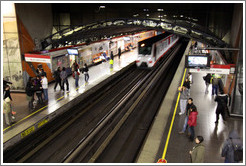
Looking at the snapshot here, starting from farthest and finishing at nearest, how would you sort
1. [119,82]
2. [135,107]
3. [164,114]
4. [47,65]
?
1. [119,82]
2. [47,65]
3. [135,107]
4. [164,114]

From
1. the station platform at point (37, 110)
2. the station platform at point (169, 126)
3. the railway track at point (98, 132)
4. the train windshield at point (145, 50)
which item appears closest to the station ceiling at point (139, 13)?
the station platform at point (37, 110)

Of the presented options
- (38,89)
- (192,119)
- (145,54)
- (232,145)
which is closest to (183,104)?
(192,119)

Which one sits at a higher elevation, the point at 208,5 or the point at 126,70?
the point at 208,5

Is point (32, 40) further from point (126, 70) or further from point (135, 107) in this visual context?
point (126, 70)

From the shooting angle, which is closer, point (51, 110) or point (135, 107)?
point (51, 110)

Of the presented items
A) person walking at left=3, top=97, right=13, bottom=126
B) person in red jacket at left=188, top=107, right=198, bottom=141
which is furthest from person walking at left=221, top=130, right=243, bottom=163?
person walking at left=3, top=97, right=13, bottom=126

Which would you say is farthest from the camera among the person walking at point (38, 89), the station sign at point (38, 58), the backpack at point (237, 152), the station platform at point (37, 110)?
the station sign at point (38, 58)

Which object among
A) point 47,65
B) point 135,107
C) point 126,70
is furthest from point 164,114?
point 126,70

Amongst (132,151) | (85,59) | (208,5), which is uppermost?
(208,5)

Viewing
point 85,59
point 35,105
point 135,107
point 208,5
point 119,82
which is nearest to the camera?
point 35,105

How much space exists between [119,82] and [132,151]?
9586 mm

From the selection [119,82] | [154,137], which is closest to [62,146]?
[154,137]

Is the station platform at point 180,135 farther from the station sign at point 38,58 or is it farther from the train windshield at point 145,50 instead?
the train windshield at point 145,50

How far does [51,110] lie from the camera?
1070 centimetres
